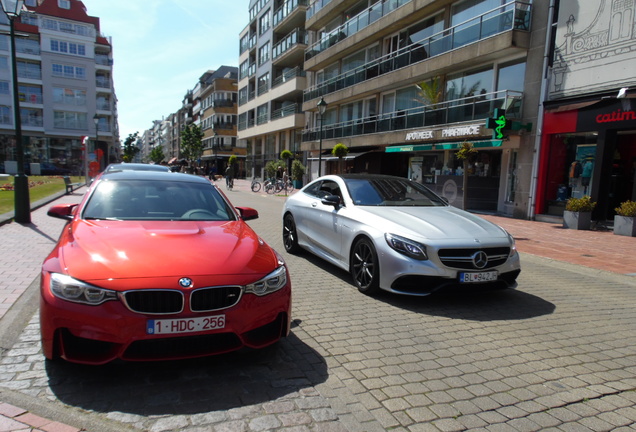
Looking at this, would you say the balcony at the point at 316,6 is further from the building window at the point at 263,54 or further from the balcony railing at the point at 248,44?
the balcony railing at the point at 248,44

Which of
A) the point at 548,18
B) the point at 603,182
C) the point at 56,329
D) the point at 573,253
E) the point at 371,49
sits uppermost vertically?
the point at 371,49

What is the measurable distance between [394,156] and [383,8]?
869 centimetres

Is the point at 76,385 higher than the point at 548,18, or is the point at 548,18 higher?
the point at 548,18

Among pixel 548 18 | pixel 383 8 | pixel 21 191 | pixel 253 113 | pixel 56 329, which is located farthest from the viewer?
pixel 253 113

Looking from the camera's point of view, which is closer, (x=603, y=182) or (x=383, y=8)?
(x=603, y=182)

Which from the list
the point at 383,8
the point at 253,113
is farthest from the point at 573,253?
the point at 253,113

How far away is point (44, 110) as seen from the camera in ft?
171

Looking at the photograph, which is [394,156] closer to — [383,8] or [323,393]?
[383,8]

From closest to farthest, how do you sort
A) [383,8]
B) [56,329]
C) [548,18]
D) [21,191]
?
[56,329] < [21,191] < [548,18] < [383,8]

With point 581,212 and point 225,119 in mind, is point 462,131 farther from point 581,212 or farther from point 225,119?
point 225,119

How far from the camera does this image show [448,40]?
1955 cm

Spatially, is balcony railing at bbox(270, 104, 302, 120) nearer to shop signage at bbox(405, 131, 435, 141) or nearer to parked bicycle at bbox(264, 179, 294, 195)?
parked bicycle at bbox(264, 179, 294, 195)

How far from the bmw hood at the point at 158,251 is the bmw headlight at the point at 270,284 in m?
0.05

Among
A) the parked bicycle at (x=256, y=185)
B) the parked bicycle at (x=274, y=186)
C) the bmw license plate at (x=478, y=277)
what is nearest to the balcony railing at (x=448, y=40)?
the parked bicycle at (x=274, y=186)
